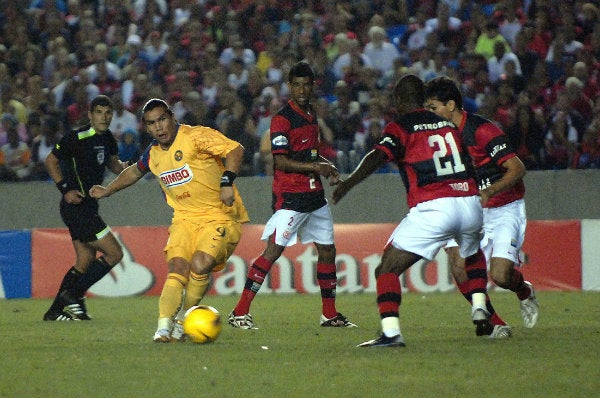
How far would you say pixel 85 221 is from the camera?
12.6m

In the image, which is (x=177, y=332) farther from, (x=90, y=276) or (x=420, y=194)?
(x=90, y=276)

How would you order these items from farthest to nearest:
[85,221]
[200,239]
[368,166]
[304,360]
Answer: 1. [85,221]
2. [200,239]
3. [368,166]
4. [304,360]

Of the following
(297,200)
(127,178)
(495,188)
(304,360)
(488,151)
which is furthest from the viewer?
(297,200)

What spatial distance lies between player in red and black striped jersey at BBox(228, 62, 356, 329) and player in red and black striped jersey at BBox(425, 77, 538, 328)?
1387 millimetres

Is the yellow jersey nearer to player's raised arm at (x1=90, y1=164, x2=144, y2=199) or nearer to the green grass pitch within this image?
player's raised arm at (x1=90, y1=164, x2=144, y2=199)

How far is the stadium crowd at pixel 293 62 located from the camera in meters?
17.0

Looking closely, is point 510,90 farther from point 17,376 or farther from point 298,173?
point 17,376

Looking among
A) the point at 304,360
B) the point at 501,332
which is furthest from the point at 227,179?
the point at 501,332

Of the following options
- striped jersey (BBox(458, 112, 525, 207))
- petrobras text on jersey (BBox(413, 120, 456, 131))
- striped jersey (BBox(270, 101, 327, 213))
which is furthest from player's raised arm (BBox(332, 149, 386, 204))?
striped jersey (BBox(270, 101, 327, 213))

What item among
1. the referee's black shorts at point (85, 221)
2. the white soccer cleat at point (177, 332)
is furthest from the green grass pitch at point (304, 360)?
the referee's black shorts at point (85, 221)

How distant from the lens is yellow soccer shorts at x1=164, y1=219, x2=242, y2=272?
9.54m

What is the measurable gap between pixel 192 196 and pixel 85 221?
3209mm

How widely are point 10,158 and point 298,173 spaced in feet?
26.2

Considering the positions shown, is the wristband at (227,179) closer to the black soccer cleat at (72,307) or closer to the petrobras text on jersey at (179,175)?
the petrobras text on jersey at (179,175)
